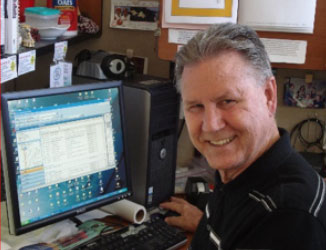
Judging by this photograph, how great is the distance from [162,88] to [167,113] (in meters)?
0.09

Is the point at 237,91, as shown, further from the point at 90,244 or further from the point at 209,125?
the point at 90,244

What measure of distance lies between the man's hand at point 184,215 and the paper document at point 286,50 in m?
0.58

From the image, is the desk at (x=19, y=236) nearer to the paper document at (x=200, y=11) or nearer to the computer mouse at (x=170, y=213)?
the computer mouse at (x=170, y=213)

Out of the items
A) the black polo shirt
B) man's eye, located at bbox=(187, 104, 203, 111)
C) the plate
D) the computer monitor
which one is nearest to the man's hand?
the computer monitor

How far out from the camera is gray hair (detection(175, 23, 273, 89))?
115cm

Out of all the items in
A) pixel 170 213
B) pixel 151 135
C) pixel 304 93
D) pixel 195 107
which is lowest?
pixel 170 213

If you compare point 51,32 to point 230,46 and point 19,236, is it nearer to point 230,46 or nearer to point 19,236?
point 19,236

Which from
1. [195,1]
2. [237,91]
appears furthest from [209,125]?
[195,1]

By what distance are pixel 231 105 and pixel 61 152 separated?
1.90 feet

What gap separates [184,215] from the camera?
5.55 feet

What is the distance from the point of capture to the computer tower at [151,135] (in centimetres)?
170

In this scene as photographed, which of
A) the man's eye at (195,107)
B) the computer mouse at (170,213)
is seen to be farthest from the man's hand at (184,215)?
the man's eye at (195,107)

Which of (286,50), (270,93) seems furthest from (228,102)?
(286,50)

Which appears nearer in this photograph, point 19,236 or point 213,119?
point 213,119
